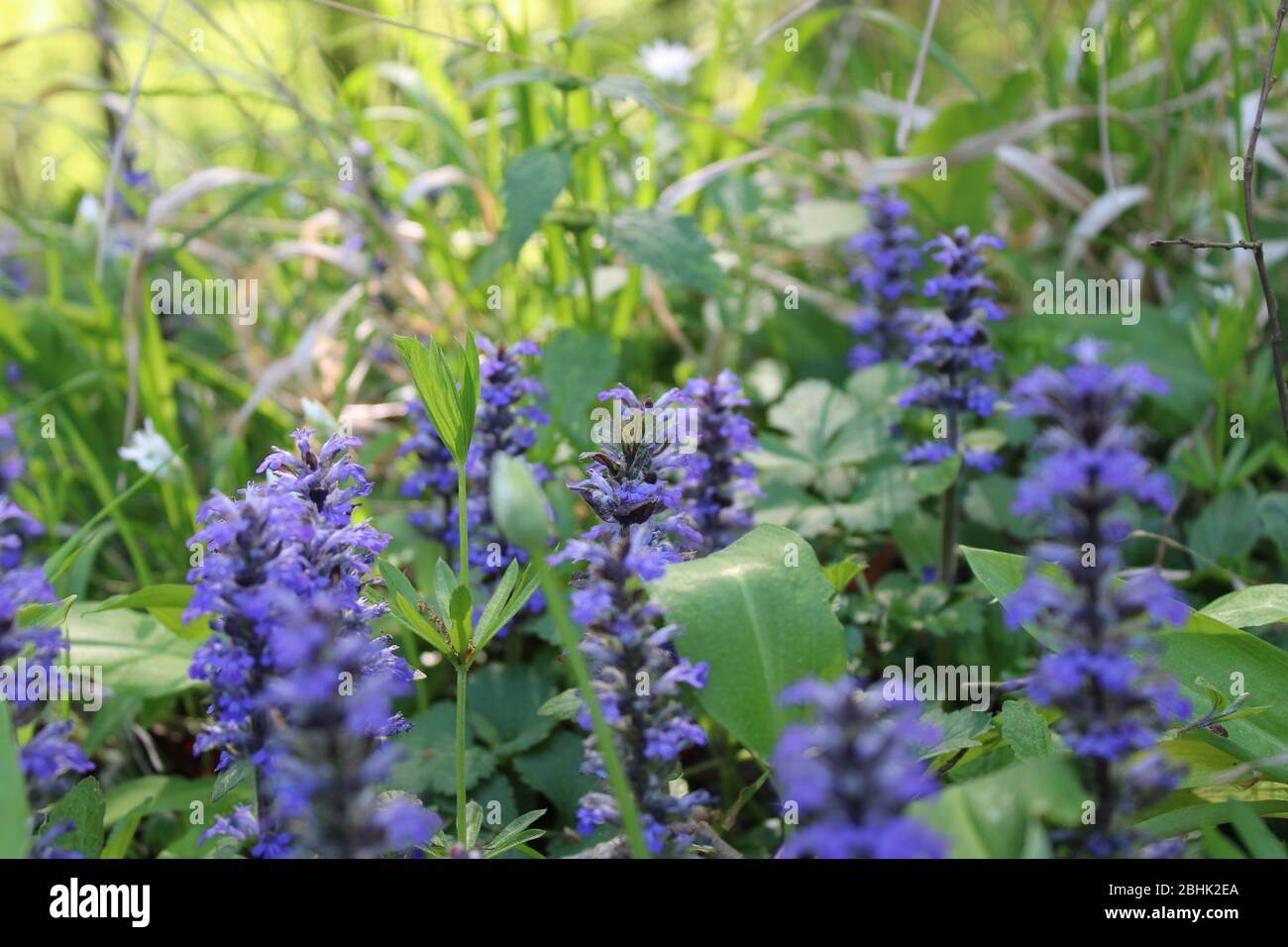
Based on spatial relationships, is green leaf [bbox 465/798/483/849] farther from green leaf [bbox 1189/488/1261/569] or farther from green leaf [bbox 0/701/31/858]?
green leaf [bbox 1189/488/1261/569]

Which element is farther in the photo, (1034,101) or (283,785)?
(1034,101)

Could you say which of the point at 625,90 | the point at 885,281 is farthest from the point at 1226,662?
the point at 625,90

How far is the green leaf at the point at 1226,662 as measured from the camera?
2117 mm

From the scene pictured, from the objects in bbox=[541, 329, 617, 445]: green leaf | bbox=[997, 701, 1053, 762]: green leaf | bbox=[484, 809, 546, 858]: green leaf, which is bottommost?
bbox=[484, 809, 546, 858]: green leaf

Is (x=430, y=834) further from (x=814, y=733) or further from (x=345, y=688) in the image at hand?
(x=814, y=733)

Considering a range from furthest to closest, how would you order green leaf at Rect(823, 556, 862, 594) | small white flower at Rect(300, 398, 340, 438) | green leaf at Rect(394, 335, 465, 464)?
1. small white flower at Rect(300, 398, 340, 438)
2. green leaf at Rect(823, 556, 862, 594)
3. green leaf at Rect(394, 335, 465, 464)

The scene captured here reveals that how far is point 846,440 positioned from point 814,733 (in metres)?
1.89

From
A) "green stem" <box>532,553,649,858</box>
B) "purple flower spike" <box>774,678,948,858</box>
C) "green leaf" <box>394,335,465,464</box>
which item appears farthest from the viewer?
"green leaf" <box>394,335,465,464</box>

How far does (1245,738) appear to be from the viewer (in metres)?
2.13

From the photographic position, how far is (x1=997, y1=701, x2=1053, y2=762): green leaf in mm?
1986

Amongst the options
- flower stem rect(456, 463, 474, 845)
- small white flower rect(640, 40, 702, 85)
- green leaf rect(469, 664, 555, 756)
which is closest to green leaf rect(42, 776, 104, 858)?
flower stem rect(456, 463, 474, 845)

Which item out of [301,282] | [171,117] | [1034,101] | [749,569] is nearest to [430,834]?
[749,569]

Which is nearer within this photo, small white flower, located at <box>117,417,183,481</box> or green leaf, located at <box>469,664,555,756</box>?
green leaf, located at <box>469,664,555,756</box>

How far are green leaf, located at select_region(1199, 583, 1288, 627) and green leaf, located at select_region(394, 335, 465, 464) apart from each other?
1.53 m
